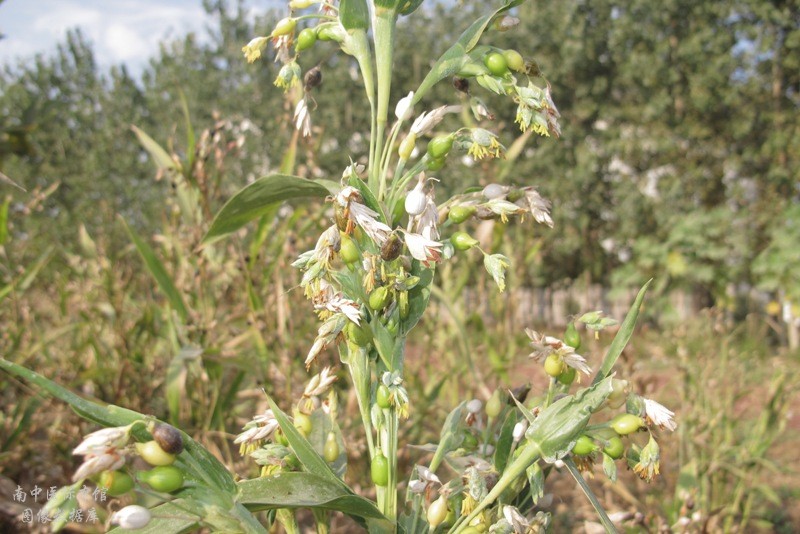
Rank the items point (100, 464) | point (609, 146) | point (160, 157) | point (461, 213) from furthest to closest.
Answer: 1. point (609, 146)
2. point (160, 157)
3. point (461, 213)
4. point (100, 464)

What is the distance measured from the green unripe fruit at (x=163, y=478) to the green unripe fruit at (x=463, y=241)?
0.33 metres

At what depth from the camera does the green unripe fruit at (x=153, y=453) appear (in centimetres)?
47

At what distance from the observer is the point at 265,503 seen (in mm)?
503

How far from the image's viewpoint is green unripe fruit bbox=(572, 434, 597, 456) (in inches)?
21.7

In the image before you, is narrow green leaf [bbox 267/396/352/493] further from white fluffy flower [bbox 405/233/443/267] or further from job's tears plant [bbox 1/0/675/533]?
white fluffy flower [bbox 405/233/443/267]

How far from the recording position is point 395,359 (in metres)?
0.63

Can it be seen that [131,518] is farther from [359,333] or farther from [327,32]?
[327,32]

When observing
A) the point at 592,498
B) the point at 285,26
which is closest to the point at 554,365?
the point at 592,498

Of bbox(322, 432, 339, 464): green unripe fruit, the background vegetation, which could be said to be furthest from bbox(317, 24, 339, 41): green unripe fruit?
the background vegetation

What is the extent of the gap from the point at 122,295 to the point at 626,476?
2.17 m

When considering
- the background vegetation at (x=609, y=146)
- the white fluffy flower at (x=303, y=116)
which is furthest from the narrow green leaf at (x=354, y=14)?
the background vegetation at (x=609, y=146)

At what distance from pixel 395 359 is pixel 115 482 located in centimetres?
28

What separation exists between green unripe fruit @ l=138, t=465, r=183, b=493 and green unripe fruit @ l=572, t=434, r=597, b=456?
1.09 ft

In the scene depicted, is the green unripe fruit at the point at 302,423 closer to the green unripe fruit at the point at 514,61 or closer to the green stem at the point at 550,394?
the green stem at the point at 550,394
